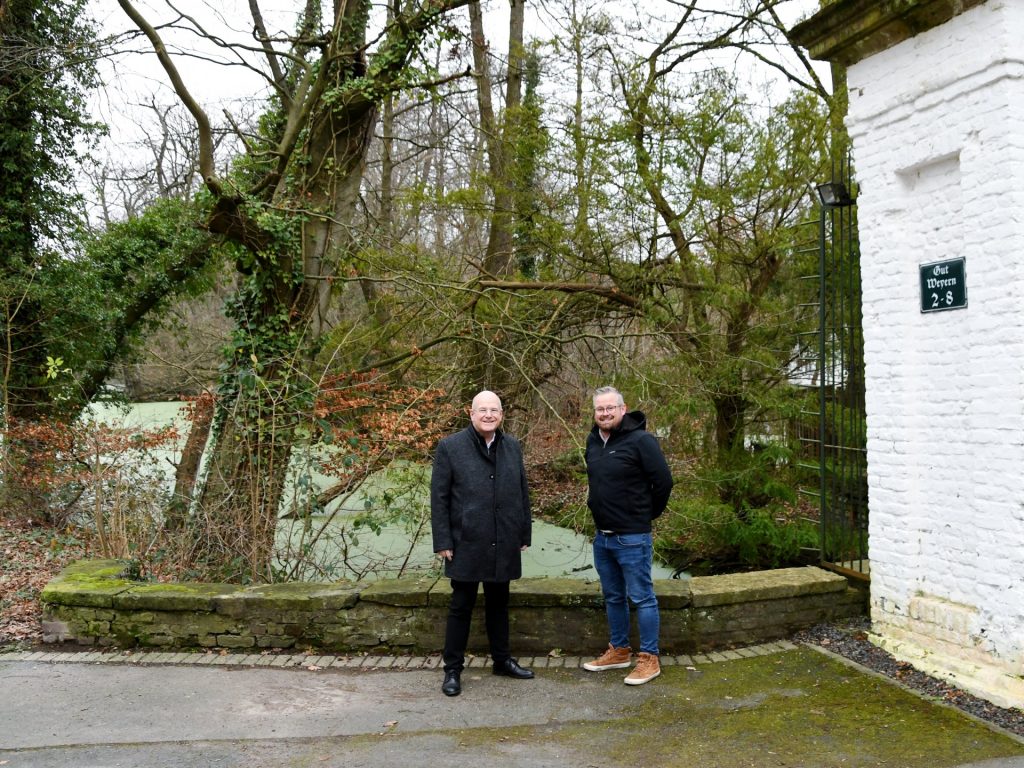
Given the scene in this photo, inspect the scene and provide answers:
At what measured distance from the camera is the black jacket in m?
5.01

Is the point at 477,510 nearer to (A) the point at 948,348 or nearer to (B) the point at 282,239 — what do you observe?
(A) the point at 948,348

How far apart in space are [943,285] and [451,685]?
357cm

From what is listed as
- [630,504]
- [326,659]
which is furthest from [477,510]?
[326,659]

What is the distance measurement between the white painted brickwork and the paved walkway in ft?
1.86

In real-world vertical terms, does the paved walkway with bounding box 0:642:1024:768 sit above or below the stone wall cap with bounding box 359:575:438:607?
below

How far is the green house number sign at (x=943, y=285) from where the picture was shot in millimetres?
4730

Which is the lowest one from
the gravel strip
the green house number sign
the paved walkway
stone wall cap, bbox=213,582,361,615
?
the paved walkway

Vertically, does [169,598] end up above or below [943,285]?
below

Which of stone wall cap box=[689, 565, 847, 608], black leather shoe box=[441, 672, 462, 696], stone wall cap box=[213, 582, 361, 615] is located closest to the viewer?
black leather shoe box=[441, 672, 462, 696]

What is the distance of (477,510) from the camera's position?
5012mm

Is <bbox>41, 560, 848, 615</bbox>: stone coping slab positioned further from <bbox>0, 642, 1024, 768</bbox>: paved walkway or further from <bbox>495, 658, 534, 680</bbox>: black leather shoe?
<bbox>495, 658, 534, 680</bbox>: black leather shoe

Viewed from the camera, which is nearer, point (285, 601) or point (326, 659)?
point (326, 659)

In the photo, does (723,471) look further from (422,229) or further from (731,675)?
(422,229)

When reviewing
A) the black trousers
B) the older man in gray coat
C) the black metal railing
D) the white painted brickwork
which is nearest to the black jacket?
the older man in gray coat
